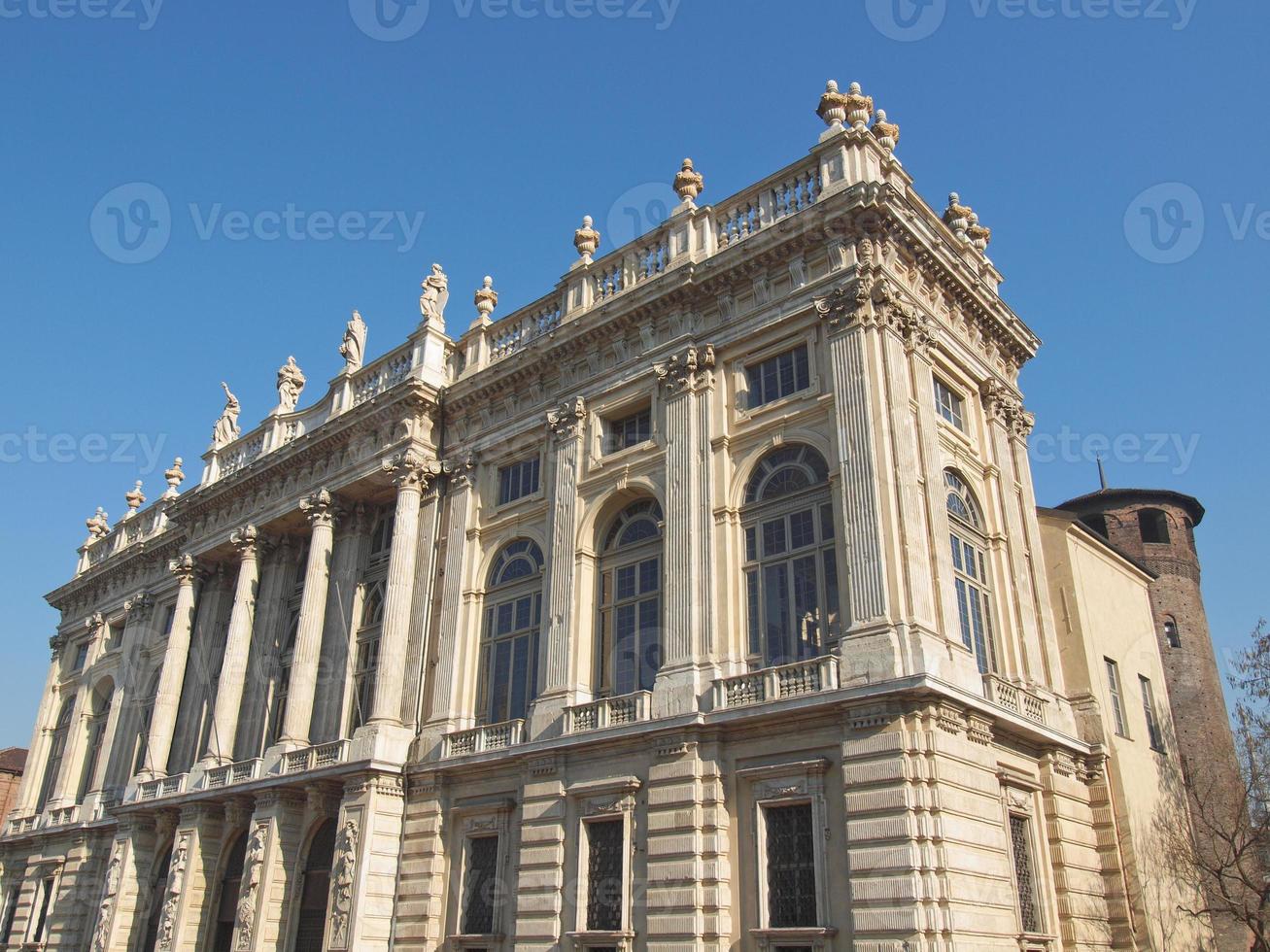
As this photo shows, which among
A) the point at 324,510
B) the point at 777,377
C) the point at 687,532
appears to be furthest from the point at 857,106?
the point at 324,510

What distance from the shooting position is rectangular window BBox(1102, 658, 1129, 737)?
25406 mm

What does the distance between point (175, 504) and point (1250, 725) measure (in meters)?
34.4

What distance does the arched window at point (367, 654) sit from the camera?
29219 mm

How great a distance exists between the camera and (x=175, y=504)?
37.7 m

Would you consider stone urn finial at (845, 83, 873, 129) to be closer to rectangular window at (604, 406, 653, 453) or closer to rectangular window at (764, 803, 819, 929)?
rectangular window at (604, 406, 653, 453)

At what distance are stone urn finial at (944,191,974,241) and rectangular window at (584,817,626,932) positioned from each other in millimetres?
17039

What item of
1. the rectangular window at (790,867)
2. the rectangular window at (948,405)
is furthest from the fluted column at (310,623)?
the rectangular window at (948,405)

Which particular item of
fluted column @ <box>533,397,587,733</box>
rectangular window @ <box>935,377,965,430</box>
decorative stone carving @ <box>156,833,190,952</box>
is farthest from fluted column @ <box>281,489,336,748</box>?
rectangular window @ <box>935,377,965,430</box>

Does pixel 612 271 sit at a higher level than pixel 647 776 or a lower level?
higher

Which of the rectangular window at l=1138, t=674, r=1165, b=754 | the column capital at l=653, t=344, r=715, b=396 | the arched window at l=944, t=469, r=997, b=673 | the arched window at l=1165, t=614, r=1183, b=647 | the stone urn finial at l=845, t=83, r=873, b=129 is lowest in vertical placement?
the rectangular window at l=1138, t=674, r=1165, b=754

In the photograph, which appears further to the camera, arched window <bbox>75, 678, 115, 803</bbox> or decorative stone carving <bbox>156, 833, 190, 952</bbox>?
arched window <bbox>75, 678, 115, 803</bbox>

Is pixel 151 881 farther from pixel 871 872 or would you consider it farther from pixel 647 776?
pixel 871 872

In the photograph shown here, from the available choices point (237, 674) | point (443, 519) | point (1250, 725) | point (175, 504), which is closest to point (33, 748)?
point (175, 504)

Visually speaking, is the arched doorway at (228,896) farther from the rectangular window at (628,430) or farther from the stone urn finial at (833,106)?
the stone urn finial at (833,106)
